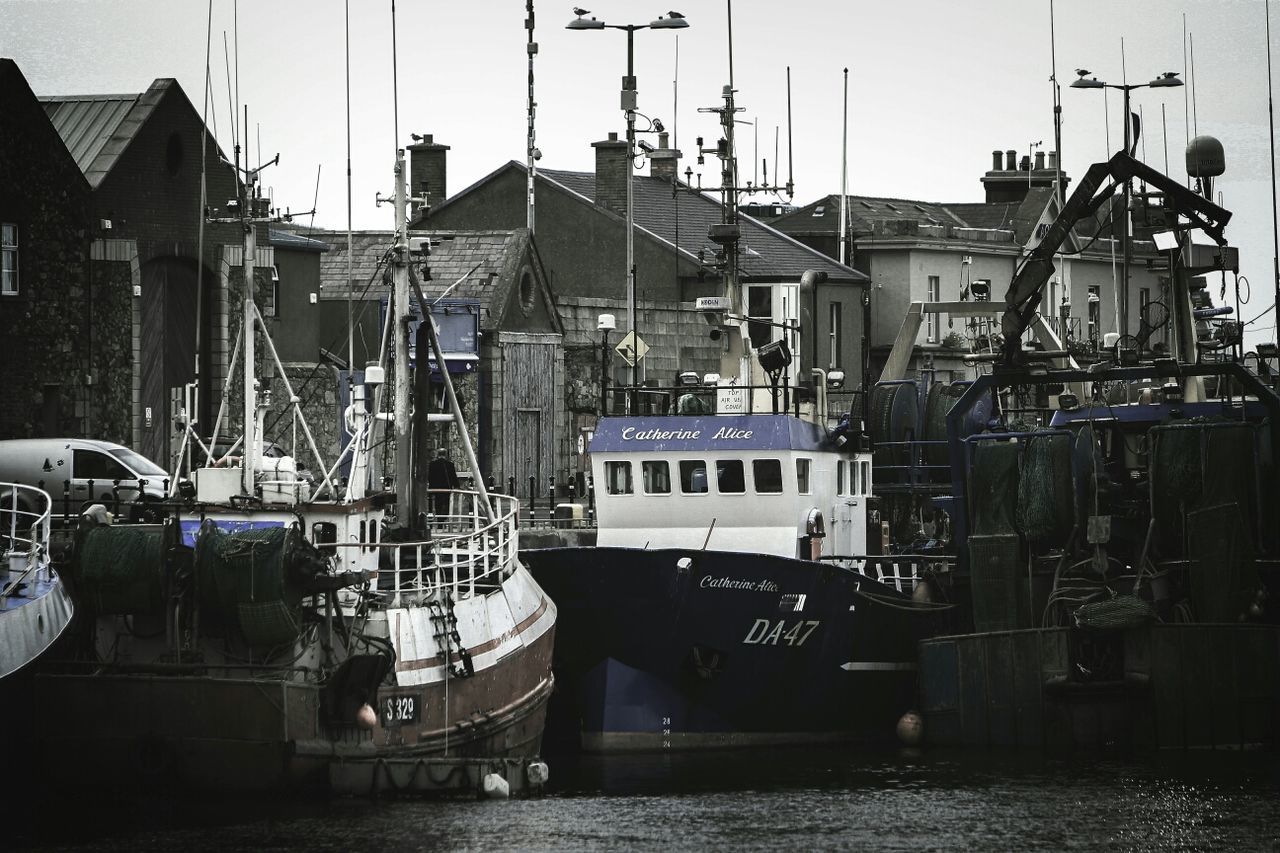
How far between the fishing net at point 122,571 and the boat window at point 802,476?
9.22 m

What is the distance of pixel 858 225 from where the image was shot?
55.8 m

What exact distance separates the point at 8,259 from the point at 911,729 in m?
19.6

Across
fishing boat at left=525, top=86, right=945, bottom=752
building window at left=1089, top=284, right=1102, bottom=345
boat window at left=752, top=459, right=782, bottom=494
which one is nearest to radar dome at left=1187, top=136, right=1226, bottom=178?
fishing boat at left=525, top=86, right=945, bottom=752

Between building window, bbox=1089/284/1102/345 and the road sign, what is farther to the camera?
building window, bbox=1089/284/1102/345

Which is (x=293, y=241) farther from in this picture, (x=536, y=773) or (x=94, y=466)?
(x=536, y=773)

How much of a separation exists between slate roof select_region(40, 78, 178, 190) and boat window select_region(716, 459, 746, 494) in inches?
676

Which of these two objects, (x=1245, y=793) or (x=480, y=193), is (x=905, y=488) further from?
(x=480, y=193)

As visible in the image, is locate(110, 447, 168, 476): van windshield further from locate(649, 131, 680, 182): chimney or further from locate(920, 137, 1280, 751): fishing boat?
locate(649, 131, 680, 182): chimney

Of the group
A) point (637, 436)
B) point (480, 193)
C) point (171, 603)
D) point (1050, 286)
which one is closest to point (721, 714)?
point (637, 436)

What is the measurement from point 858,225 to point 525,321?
12.8 m

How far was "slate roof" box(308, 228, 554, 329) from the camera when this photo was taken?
4531 cm

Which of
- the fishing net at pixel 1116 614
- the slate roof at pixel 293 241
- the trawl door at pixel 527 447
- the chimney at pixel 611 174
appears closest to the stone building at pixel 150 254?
the slate roof at pixel 293 241

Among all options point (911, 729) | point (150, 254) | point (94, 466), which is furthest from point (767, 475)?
point (150, 254)

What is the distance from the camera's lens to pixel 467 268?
1825 inches
